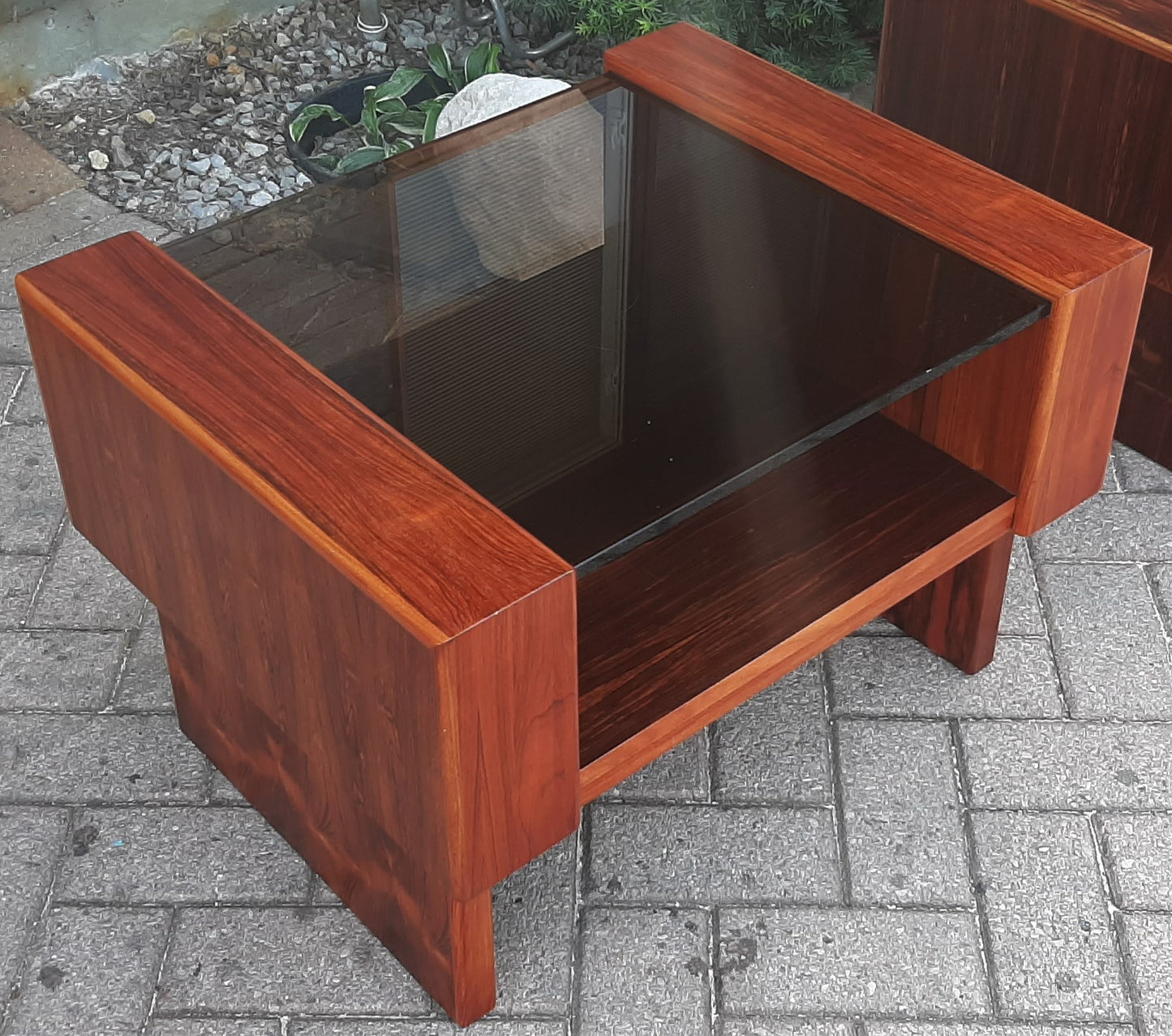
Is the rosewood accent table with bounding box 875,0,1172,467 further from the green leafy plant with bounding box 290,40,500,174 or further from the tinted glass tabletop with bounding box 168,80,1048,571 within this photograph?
the green leafy plant with bounding box 290,40,500,174

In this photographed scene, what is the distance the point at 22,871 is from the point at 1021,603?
134cm

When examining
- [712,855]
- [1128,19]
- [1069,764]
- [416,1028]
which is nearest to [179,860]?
[416,1028]

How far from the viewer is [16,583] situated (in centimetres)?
220

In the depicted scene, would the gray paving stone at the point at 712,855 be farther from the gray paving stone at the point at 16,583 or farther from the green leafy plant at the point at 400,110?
the green leafy plant at the point at 400,110

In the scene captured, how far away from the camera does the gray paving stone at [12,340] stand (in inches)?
104

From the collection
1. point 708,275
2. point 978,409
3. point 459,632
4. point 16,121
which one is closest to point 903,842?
point 978,409

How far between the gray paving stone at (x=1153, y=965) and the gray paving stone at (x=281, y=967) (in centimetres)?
77

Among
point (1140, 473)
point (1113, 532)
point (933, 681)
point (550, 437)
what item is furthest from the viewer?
point (1140, 473)

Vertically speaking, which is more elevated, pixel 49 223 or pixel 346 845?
pixel 346 845

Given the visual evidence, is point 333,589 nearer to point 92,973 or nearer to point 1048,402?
point 92,973

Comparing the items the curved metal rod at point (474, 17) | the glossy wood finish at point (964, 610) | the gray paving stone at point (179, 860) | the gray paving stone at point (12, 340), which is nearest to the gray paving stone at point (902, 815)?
the glossy wood finish at point (964, 610)

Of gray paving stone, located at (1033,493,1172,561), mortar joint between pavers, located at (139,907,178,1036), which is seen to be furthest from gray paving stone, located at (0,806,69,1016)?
gray paving stone, located at (1033,493,1172,561)

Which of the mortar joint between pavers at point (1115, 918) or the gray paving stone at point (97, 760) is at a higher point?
the mortar joint between pavers at point (1115, 918)

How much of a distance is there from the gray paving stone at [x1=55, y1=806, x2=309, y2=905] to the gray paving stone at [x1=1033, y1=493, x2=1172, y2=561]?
3.83 feet
